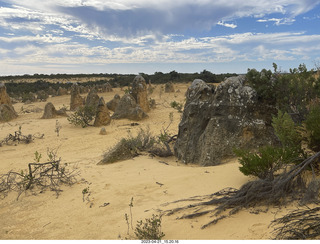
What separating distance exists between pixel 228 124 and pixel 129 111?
344 inches

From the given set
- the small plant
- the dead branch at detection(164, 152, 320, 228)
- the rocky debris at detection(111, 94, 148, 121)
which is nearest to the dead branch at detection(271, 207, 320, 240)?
the dead branch at detection(164, 152, 320, 228)

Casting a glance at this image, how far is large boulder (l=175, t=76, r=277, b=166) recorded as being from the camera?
5.99 meters

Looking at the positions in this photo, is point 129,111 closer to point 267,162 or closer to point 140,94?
point 140,94

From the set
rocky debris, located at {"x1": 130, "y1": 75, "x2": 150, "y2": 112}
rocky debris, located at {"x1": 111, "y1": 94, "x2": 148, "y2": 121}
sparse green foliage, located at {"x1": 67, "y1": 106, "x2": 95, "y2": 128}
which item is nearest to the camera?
sparse green foliage, located at {"x1": 67, "y1": 106, "x2": 95, "y2": 128}

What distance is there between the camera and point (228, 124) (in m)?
6.16

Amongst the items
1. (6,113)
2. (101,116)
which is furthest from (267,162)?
(6,113)

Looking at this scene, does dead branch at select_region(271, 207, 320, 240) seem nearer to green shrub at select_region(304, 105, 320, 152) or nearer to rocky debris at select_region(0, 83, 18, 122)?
green shrub at select_region(304, 105, 320, 152)

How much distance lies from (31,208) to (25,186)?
87cm

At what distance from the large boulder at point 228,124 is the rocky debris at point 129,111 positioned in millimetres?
7477

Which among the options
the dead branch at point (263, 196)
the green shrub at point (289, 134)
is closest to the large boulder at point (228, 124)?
the green shrub at point (289, 134)

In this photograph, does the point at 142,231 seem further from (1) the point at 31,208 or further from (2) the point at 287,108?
(2) the point at 287,108

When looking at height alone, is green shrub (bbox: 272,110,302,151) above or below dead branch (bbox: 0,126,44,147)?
above

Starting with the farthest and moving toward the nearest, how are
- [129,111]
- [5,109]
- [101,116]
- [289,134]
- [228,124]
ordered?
[5,109] → [129,111] → [101,116] → [228,124] → [289,134]

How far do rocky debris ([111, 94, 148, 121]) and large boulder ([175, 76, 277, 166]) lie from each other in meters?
7.48
